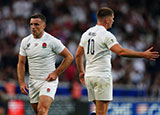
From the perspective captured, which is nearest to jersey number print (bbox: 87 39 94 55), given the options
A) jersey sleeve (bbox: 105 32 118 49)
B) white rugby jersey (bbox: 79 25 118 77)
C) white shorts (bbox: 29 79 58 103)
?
white rugby jersey (bbox: 79 25 118 77)

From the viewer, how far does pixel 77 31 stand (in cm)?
1761

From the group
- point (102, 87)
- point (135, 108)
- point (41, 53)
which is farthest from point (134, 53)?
point (135, 108)

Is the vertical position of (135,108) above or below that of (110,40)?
below

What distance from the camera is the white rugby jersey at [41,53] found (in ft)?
26.6

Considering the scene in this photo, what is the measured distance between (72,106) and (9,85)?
1932mm

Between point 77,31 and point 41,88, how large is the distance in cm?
970

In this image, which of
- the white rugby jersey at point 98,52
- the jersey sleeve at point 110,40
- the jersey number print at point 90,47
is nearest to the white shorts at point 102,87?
the white rugby jersey at point 98,52

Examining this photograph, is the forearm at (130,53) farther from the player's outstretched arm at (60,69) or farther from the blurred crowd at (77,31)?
the blurred crowd at (77,31)

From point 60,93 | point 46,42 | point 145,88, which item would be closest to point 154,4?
point 145,88

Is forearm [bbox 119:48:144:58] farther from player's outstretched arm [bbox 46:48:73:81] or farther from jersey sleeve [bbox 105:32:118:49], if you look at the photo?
player's outstretched arm [bbox 46:48:73:81]

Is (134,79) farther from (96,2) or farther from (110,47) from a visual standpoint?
(110,47)

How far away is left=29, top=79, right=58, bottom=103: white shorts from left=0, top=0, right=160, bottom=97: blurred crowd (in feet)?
17.7

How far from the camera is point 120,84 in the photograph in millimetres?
16062

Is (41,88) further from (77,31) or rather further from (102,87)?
(77,31)
